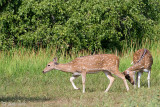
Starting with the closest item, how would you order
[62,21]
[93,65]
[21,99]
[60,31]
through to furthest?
1. [21,99]
2. [93,65]
3. [60,31]
4. [62,21]

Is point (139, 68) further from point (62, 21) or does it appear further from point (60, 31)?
point (62, 21)

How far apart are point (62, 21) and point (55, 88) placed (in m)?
7.96

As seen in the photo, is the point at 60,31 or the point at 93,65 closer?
the point at 93,65

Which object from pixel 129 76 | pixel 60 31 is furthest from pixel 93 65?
pixel 60 31

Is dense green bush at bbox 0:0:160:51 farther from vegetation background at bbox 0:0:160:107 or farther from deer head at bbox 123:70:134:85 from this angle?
deer head at bbox 123:70:134:85

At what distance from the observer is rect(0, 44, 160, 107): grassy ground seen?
955 cm

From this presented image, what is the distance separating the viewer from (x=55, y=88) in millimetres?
12250

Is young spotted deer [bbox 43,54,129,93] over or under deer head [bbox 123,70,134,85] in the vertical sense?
over

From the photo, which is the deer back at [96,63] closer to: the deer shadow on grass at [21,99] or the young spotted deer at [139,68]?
the young spotted deer at [139,68]

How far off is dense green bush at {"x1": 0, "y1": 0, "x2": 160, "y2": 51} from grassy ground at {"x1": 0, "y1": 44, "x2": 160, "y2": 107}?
3.89ft

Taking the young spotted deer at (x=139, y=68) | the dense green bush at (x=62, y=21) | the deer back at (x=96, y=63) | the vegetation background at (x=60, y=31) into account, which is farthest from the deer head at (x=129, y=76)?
the dense green bush at (x=62, y=21)

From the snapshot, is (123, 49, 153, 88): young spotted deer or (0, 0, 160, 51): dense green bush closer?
(123, 49, 153, 88): young spotted deer

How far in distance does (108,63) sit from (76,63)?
0.95 m

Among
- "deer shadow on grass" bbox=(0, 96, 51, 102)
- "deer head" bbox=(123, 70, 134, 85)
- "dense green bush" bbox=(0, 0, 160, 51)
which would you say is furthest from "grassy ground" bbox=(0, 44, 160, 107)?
"dense green bush" bbox=(0, 0, 160, 51)
